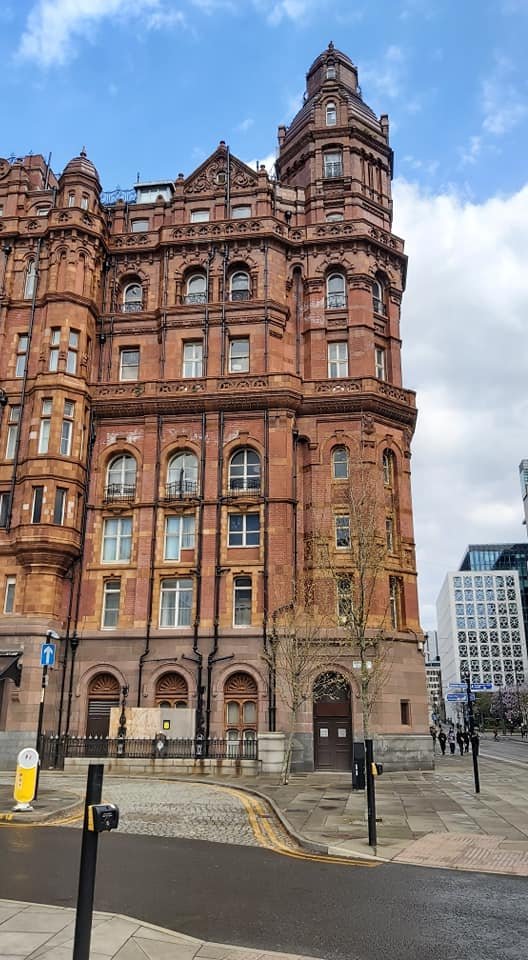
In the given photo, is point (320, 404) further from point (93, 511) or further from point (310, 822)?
point (310, 822)

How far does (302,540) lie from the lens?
114 ft

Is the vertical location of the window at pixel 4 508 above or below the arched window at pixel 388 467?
below

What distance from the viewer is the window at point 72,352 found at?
3678cm

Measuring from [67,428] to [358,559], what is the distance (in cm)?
1763

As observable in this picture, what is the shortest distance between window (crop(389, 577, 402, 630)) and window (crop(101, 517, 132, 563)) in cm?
1300

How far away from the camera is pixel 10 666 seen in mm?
31109

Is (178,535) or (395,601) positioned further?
(178,535)

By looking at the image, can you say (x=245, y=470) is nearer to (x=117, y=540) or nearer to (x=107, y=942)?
(x=117, y=540)

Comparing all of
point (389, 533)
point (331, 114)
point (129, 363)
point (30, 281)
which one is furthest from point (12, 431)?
point (331, 114)

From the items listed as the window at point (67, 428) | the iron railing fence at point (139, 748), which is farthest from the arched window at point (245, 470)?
the iron railing fence at point (139, 748)

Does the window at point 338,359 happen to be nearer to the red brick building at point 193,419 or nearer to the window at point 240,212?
the red brick building at point 193,419

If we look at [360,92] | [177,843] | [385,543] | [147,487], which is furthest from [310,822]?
[360,92]

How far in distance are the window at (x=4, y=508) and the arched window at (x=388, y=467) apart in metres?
18.8

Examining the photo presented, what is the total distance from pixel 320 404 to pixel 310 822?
23431 mm
